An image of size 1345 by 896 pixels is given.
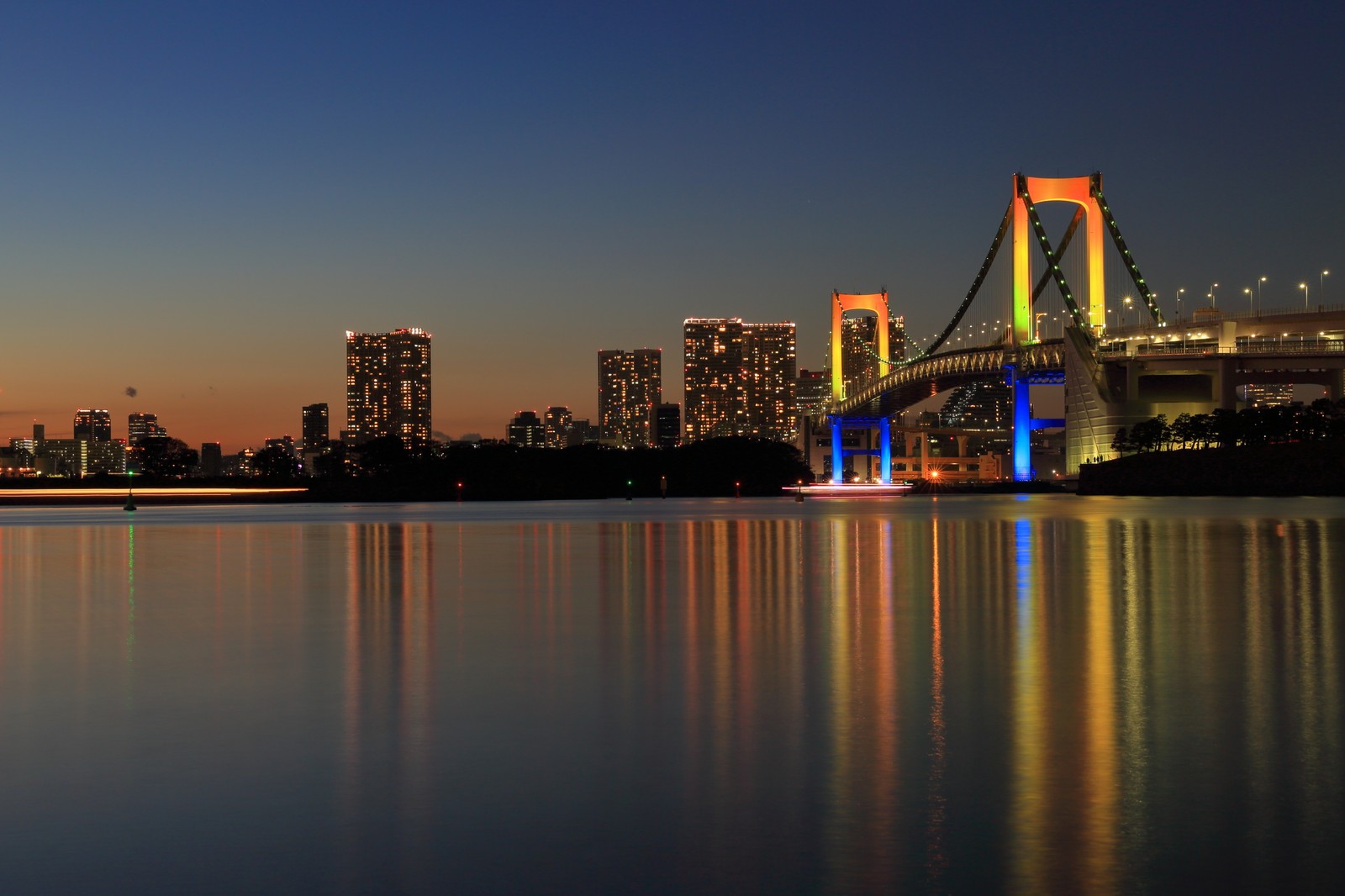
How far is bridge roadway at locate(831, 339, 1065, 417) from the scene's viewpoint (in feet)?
275

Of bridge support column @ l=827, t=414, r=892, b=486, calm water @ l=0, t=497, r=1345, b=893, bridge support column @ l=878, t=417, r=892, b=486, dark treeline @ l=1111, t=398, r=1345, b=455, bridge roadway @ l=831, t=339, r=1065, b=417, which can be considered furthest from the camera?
bridge support column @ l=878, t=417, r=892, b=486

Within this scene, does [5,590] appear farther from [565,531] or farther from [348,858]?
[565,531]

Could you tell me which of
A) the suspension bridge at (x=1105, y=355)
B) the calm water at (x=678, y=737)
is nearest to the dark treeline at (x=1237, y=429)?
the suspension bridge at (x=1105, y=355)

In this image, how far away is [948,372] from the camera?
290 feet

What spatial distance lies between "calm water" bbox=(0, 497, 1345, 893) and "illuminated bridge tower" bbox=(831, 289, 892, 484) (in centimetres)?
9504

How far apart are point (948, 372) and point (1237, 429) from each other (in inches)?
721

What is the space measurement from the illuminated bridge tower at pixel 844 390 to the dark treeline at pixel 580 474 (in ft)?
13.3

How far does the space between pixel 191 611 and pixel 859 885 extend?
10503mm

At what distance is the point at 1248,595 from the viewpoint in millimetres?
13930

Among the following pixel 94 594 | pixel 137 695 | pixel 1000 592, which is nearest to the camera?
pixel 137 695

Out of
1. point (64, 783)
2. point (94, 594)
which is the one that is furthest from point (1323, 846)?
point (94, 594)

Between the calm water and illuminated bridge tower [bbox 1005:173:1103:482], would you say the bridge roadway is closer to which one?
illuminated bridge tower [bbox 1005:173:1103:482]

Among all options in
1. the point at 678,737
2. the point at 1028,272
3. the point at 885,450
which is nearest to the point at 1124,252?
the point at 1028,272

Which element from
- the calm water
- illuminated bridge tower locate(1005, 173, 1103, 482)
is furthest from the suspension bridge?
the calm water
